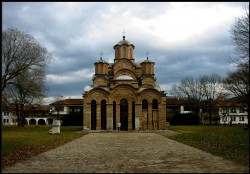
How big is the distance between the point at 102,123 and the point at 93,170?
25.1 metres

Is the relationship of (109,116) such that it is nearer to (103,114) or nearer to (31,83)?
(103,114)

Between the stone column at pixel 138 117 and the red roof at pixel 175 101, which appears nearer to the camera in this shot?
the stone column at pixel 138 117

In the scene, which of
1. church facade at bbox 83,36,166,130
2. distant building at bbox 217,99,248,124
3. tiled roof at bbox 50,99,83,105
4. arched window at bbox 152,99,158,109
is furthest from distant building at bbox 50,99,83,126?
distant building at bbox 217,99,248,124

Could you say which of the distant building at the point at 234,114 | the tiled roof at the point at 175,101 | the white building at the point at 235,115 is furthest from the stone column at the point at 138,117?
the white building at the point at 235,115

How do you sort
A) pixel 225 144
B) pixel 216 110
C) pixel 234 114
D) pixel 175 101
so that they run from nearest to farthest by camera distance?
pixel 225 144, pixel 175 101, pixel 216 110, pixel 234 114

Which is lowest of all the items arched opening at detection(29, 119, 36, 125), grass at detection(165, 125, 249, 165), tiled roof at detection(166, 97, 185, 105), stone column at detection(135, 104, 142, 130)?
arched opening at detection(29, 119, 36, 125)

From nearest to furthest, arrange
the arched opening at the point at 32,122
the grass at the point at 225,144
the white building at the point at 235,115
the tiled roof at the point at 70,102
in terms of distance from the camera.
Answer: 1. the grass at the point at 225,144
2. the tiled roof at the point at 70,102
3. the white building at the point at 235,115
4. the arched opening at the point at 32,122

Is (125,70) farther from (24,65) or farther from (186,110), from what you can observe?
(186,110)

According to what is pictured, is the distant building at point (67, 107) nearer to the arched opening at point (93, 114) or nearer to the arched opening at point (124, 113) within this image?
the arched opening at point (93, 114)

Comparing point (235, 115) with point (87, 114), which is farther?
point (235, 115)

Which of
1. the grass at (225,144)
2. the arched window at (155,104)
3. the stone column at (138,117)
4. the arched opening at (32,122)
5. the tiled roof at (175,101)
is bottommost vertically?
the arched opening at (32,122)

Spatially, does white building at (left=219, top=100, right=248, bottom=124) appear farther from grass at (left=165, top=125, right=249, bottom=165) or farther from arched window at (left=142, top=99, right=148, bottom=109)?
grass at (left=165, top=125, right=249, bottom=165)

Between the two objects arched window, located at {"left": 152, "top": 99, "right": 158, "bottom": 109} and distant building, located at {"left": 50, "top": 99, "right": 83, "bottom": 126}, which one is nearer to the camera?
arched window, located at {"left": 152, "top": 99, "right": 158, "bottom": 109}

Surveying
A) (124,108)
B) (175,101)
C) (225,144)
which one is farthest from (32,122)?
(225,144)
